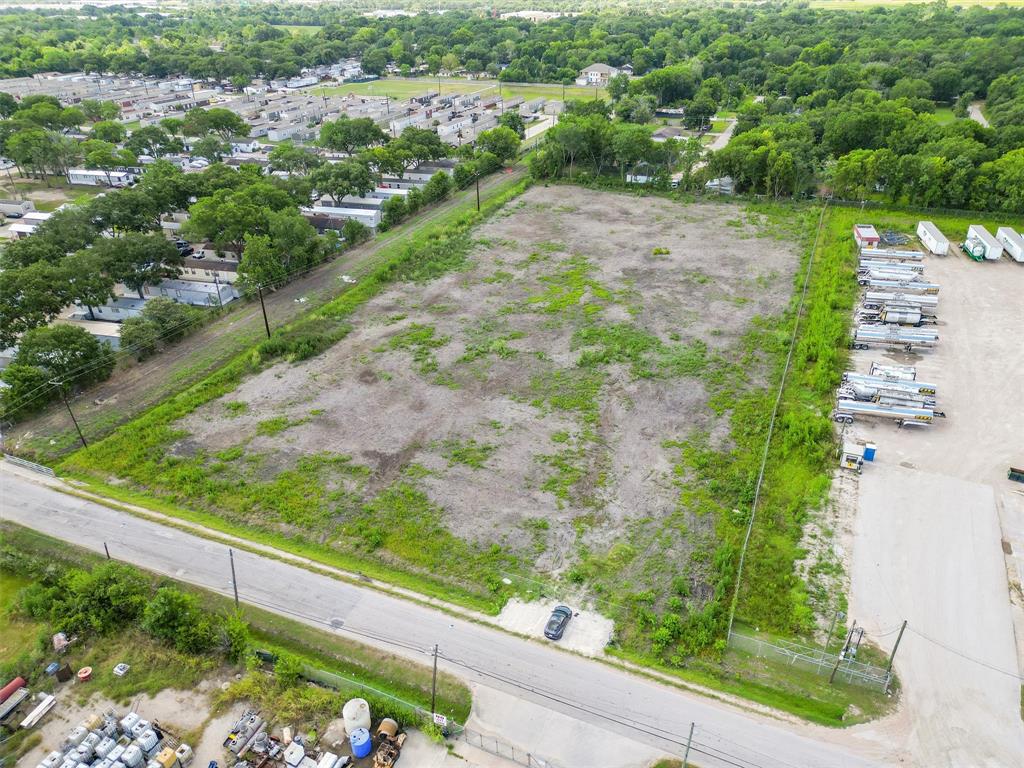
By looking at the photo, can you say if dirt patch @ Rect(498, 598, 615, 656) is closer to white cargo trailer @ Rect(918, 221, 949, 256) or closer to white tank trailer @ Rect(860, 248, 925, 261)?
white tank trailer @ Rect(860, 248, 925, 261)

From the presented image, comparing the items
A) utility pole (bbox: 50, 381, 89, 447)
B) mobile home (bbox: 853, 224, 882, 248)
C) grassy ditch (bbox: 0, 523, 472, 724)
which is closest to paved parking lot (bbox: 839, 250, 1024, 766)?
grassy ditch (bbox: 0, 523, 472, 724)

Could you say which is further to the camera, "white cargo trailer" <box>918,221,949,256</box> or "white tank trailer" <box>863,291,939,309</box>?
"white cargo trailer" <box>918,221,949,256</box>

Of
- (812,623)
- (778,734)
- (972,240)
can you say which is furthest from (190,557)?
(972,240)

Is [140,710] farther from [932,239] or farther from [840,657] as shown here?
[932,239]

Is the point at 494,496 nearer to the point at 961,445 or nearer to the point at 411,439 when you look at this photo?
the point at 411,439

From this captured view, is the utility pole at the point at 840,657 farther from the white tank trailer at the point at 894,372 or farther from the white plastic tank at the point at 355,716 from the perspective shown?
the white tank trailer at the point at 894,372

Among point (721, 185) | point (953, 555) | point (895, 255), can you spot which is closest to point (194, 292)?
point (953, 555)
